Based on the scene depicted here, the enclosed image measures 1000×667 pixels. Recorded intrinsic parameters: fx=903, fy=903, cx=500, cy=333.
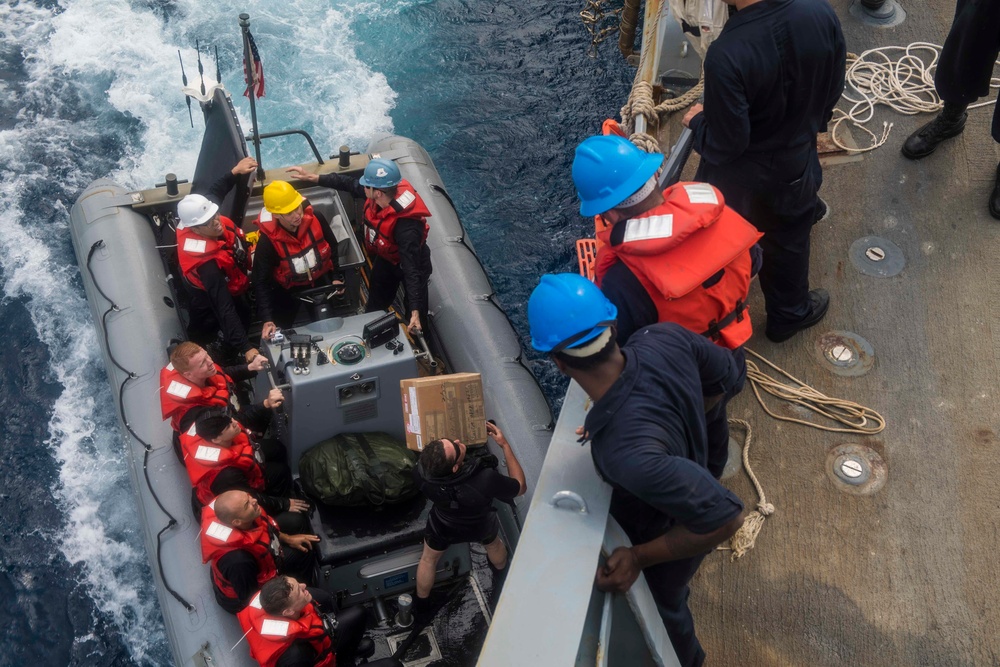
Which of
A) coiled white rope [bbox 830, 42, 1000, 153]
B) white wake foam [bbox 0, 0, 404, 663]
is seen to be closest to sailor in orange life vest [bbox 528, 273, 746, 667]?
coiled white rope [bbox 830, 42, 1000, 153]

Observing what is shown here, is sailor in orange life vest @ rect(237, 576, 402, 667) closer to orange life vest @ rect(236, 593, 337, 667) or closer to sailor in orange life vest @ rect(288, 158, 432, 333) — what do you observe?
orange life vest @ rect(236, 593, 337, 667)

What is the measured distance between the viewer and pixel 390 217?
4.63 metres

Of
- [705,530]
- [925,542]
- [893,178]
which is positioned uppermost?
[705,530]

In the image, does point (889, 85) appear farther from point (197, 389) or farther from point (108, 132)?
point (108, 132)

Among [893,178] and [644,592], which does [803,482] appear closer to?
[644,592]

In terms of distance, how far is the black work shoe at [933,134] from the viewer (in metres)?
4.24

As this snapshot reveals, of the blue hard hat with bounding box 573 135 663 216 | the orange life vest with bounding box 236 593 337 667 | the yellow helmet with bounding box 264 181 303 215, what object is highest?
the blue hard hat with bounding box 573 135 663 216

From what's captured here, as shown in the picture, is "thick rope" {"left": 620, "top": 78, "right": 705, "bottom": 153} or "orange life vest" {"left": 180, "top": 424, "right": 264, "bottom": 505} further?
"thick rope" {"left": 620, "top": 78, "right": 705, "bottom": 153}

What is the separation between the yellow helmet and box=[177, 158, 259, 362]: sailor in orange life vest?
0.28 meters

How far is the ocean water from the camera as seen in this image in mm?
5363

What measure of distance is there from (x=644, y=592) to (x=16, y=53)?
9.19 metres

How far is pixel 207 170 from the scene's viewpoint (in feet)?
17.3

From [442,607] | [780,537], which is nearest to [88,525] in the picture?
[442,607]

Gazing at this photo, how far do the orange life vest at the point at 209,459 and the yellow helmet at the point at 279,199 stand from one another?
116 cm
